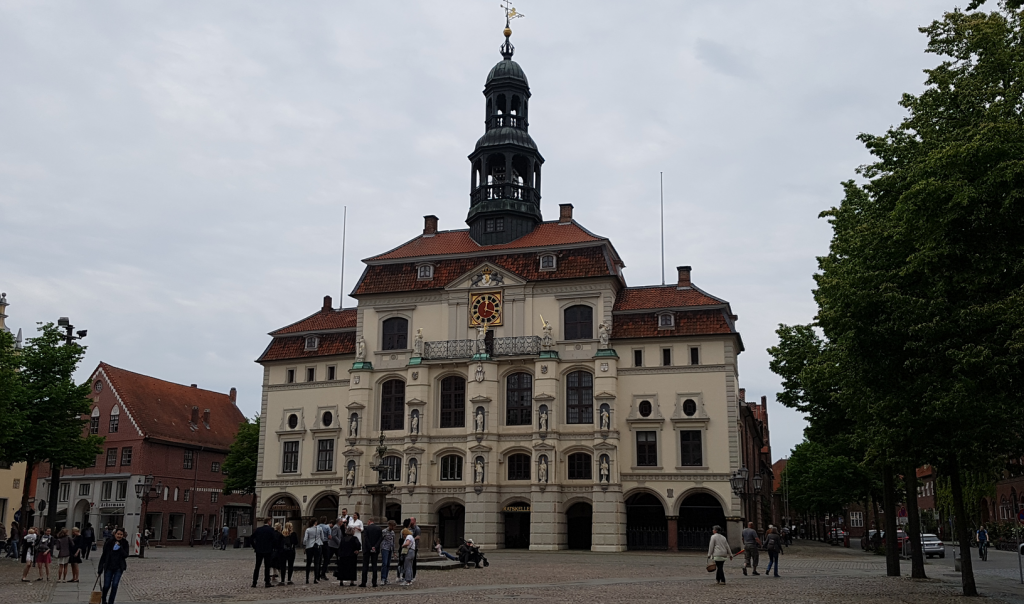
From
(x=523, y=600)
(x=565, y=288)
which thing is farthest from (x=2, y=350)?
(x=565, y=288)

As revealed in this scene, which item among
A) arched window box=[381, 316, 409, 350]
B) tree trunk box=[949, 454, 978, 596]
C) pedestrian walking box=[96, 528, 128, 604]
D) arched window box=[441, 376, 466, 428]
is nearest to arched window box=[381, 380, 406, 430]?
arched window box=[381, 316, 409, 350]

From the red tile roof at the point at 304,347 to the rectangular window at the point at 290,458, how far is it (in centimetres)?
554

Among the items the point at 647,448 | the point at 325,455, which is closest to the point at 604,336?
the point at 647,448

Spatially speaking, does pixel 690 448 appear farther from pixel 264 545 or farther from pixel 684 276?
pixel 264 545

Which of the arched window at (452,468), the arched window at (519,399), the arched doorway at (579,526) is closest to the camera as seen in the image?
the arched doorway at (579,526)

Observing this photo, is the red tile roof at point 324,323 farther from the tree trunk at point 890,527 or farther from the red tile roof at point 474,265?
the tree trunk at point 890,527

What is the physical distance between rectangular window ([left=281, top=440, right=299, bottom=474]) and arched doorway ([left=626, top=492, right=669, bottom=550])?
20.8 m

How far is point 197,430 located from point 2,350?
126 ft

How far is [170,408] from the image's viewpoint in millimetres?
70750

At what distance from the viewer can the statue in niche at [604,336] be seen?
51219 millimetres

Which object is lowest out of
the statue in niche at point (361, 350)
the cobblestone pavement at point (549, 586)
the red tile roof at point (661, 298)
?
the cobblestone pavement at point (549, 586)

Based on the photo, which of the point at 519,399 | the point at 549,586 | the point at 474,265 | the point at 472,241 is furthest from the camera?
the point at 472,241

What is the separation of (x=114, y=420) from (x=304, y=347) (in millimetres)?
18530

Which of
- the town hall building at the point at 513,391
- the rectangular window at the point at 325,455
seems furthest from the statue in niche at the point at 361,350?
Answer: the rectangular window at the point at 325,455
